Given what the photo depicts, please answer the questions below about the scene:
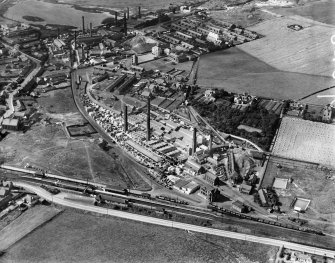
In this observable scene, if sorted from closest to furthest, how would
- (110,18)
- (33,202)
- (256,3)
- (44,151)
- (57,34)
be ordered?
(33,202), (44,151), (57,34), (110,18), (256,3)

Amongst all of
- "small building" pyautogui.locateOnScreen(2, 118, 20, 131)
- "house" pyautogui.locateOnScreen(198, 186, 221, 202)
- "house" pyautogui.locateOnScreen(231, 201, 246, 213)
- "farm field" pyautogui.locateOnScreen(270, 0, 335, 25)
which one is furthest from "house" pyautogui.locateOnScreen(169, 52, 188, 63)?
"house" pyautogui.locateOnScreen(231, 201, 246, 213)

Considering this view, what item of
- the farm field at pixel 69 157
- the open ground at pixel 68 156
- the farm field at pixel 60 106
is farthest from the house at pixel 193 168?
the farm field at pixel 60 106

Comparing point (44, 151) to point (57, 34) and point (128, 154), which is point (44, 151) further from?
point (57, 34)

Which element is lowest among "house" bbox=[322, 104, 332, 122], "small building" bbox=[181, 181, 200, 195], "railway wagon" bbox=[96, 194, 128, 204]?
"railway wagon" bbox=[96, 194, 128, 204]

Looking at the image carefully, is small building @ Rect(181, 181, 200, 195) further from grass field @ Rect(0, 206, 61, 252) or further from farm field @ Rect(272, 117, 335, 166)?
grass field @ Rect(0, 206, 61, 252)

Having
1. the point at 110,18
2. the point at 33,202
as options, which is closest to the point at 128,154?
the point at 33,202

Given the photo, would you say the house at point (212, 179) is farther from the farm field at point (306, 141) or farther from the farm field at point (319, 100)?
the farm field at point (319, 100)

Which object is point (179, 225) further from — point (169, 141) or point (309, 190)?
point (169, 141)
